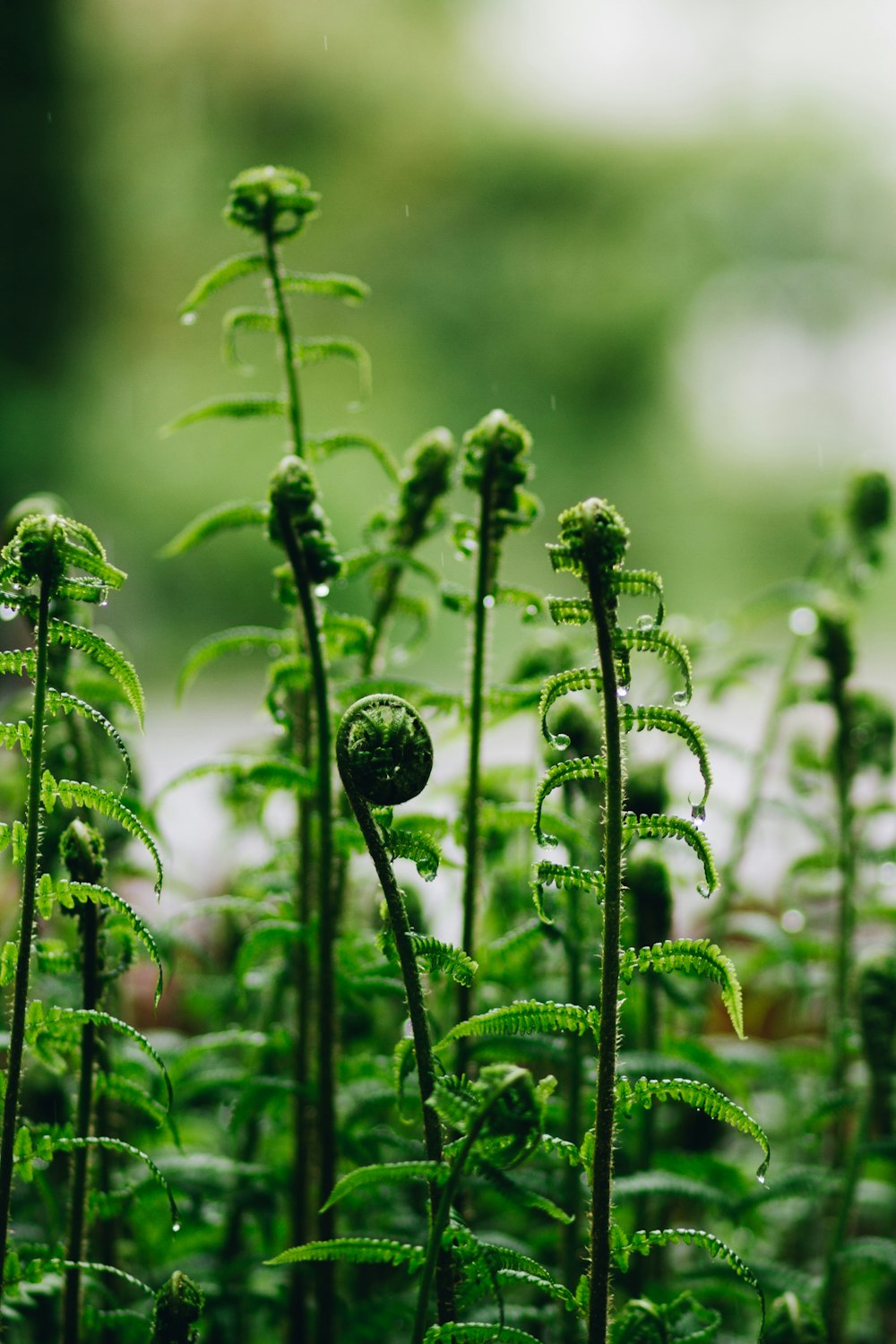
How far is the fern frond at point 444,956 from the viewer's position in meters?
0.71

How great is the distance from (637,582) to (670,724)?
8 centimetres

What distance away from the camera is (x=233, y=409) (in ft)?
3.80

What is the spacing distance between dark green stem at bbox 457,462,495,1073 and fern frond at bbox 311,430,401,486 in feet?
0.66

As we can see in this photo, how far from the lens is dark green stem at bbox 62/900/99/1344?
852 mm

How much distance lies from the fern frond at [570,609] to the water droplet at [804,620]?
66 centimetres

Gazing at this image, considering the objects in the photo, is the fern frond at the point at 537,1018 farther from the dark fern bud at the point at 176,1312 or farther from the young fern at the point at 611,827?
the dark fern bud at the point at 176,1312

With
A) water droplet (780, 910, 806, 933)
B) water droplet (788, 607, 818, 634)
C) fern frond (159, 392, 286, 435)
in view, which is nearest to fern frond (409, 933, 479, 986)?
fern frond (159, 392, 286, 435)

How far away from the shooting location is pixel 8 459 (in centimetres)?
632

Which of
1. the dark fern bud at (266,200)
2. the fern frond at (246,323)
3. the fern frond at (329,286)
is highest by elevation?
the dark fern bud at (266,200)

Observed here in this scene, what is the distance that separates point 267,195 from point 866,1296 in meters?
1.52

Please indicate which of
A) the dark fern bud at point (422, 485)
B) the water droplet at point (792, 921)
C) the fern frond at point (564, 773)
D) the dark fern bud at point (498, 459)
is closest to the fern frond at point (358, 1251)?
the fern frond at point (564, 773)

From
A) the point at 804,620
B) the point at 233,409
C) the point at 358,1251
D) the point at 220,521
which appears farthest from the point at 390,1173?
the point at 804,620

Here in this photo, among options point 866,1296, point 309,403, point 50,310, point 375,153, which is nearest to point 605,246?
point 375,153

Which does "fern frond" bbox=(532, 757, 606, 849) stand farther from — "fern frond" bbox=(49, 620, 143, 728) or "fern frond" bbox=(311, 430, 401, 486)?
"fern frond" bbox=(311, 430, 401, 486)
